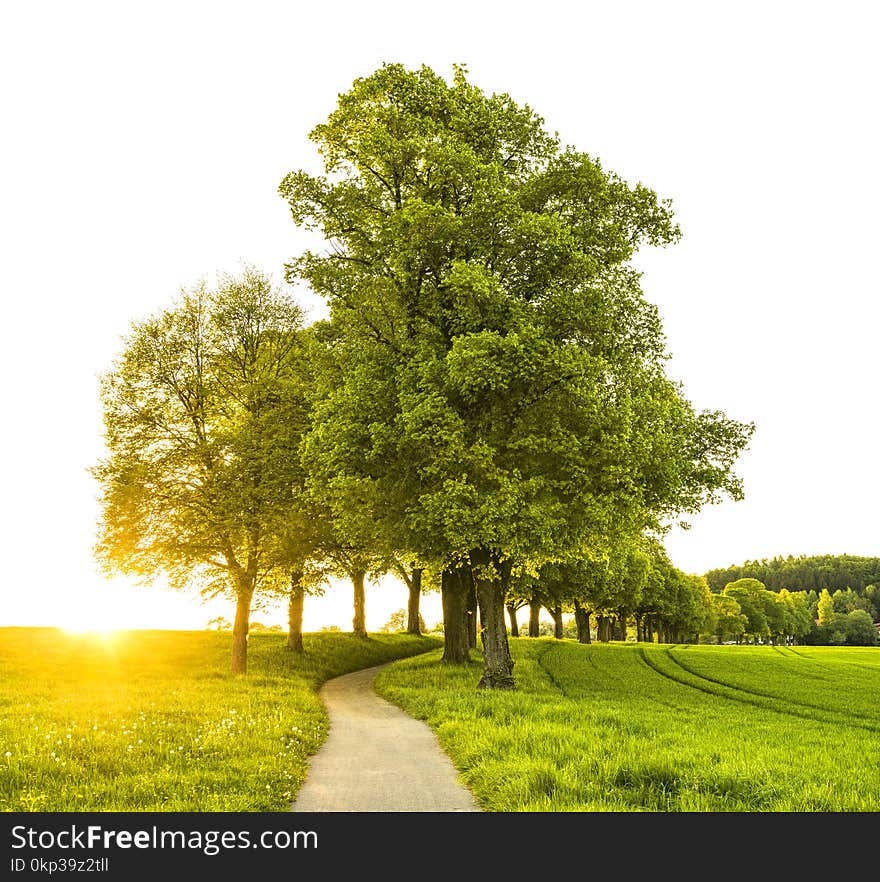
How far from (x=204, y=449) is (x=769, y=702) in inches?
949

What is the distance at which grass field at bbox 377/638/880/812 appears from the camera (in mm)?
9273

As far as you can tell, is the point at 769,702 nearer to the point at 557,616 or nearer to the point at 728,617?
the point at 557,616

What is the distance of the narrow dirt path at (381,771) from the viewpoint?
9406mm

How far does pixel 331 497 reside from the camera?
25.5m

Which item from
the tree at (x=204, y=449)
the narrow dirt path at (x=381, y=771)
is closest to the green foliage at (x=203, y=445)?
the tree at (x=204, y=449)

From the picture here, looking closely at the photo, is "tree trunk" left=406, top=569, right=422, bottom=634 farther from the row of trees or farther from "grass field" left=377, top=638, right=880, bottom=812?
the row of trees

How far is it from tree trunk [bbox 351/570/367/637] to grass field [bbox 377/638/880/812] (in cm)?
1666

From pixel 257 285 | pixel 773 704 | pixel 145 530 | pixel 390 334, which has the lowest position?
pixel 773 704

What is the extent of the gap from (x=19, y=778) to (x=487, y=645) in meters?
16.5

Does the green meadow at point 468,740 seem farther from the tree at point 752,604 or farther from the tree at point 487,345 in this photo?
the tree at point 752,604

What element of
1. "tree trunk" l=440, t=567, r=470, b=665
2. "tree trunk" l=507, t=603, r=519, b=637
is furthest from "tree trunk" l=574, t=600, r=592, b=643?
"tree trunk" l=440, t=567, r=470, b=665

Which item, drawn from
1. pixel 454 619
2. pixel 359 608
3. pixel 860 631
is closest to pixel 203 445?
pixel 454 619
